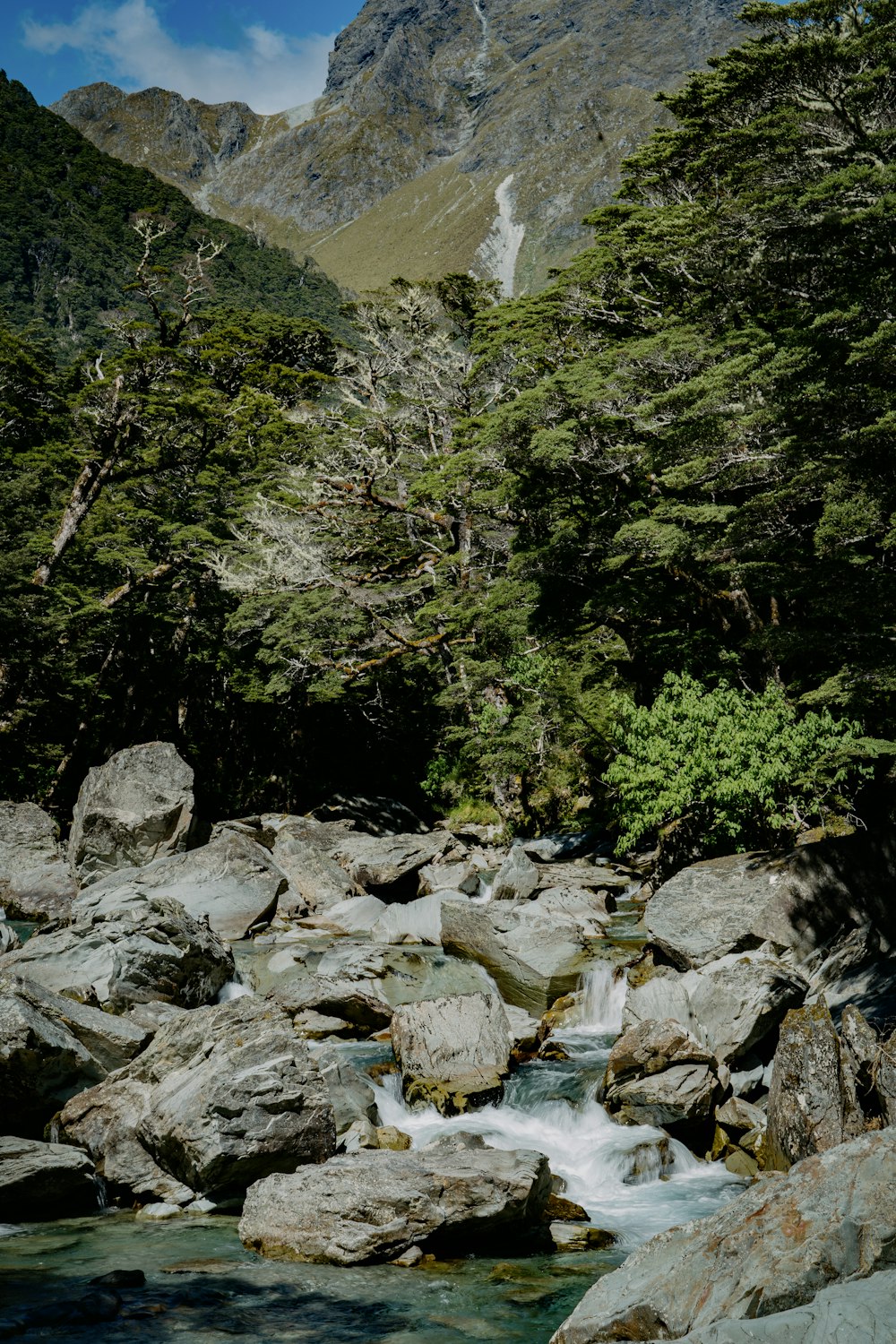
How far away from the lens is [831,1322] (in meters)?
3.15

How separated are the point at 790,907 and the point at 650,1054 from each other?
9.50 feet

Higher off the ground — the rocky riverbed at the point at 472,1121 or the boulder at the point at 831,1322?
the boulder at the point at 831,1322

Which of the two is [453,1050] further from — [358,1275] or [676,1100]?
[358,1275]

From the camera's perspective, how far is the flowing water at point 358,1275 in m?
5.51

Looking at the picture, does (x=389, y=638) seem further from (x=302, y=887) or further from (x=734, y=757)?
(x=734, y=757)

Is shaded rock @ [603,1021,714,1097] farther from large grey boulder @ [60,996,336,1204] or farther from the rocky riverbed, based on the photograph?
large grey boulder @ [60,996,336,1204]

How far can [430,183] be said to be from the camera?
200 m

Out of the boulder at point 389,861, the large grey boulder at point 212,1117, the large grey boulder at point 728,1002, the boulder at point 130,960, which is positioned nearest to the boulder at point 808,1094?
the large grey boulder at point 728,1002

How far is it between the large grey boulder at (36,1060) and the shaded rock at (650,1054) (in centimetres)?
507

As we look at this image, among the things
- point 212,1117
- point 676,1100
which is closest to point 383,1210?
point 212,1117

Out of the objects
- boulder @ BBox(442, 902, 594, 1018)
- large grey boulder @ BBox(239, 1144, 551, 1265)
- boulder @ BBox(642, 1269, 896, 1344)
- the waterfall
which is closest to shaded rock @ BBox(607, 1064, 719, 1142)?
large grey boulder @ BBox(239, 1144, 551, 1265)

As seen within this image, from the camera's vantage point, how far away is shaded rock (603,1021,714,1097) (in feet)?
28.6

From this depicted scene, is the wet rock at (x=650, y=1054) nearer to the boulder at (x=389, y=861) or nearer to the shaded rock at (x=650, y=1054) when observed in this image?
the shaded rock at (x=650, y=1054)

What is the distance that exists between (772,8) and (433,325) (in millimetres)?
13305
